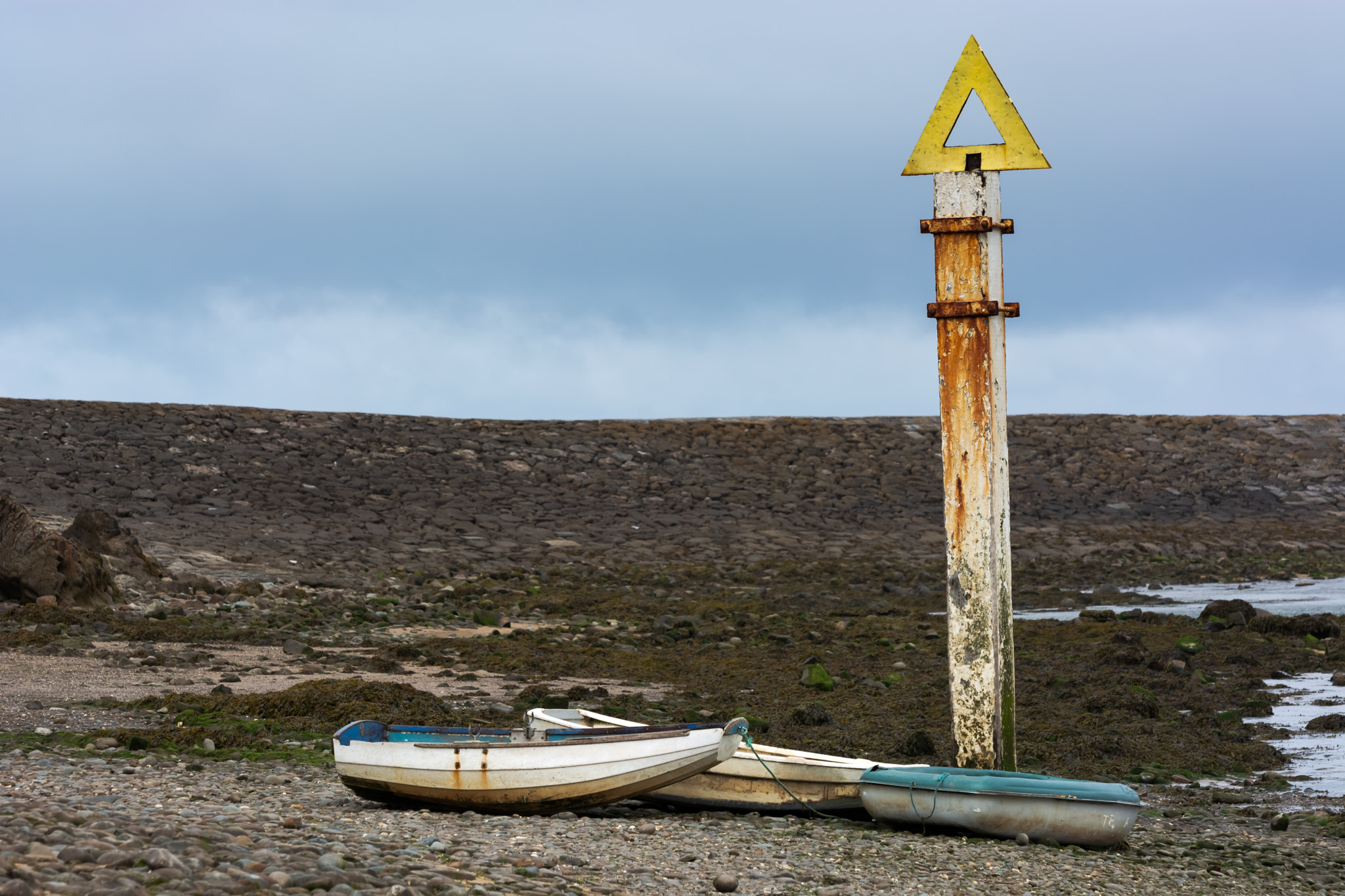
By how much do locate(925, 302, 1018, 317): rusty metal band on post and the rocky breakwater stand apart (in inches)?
759

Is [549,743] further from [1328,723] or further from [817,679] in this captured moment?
[1328,723]

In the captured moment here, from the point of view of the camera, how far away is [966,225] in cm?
973

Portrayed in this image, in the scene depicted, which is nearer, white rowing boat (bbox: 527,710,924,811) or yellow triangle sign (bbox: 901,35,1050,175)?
white rowing boat (bbox: 527,710,924,811)

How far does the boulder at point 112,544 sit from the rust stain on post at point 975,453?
16.5m

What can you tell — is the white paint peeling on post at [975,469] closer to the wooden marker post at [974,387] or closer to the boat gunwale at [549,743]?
the wooden marker post at [974,387]

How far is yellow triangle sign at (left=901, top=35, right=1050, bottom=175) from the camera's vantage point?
379 inches

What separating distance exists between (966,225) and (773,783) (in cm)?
447

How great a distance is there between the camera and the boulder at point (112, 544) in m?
21.8

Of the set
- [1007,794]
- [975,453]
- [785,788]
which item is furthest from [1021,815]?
[975,453]

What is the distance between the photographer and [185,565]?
24500mm

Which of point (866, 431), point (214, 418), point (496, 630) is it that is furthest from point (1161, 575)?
point (214, 418)

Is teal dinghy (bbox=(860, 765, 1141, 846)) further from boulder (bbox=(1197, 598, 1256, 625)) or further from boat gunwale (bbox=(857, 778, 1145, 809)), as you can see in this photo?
boulder (bbox=(1197, 598, 1256, 625))

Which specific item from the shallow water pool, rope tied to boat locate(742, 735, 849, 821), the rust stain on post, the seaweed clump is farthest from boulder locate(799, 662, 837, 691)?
the shallow water pool

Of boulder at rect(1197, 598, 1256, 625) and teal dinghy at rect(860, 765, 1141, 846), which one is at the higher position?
boulder at rect(1197, 598, 1256, 625)
